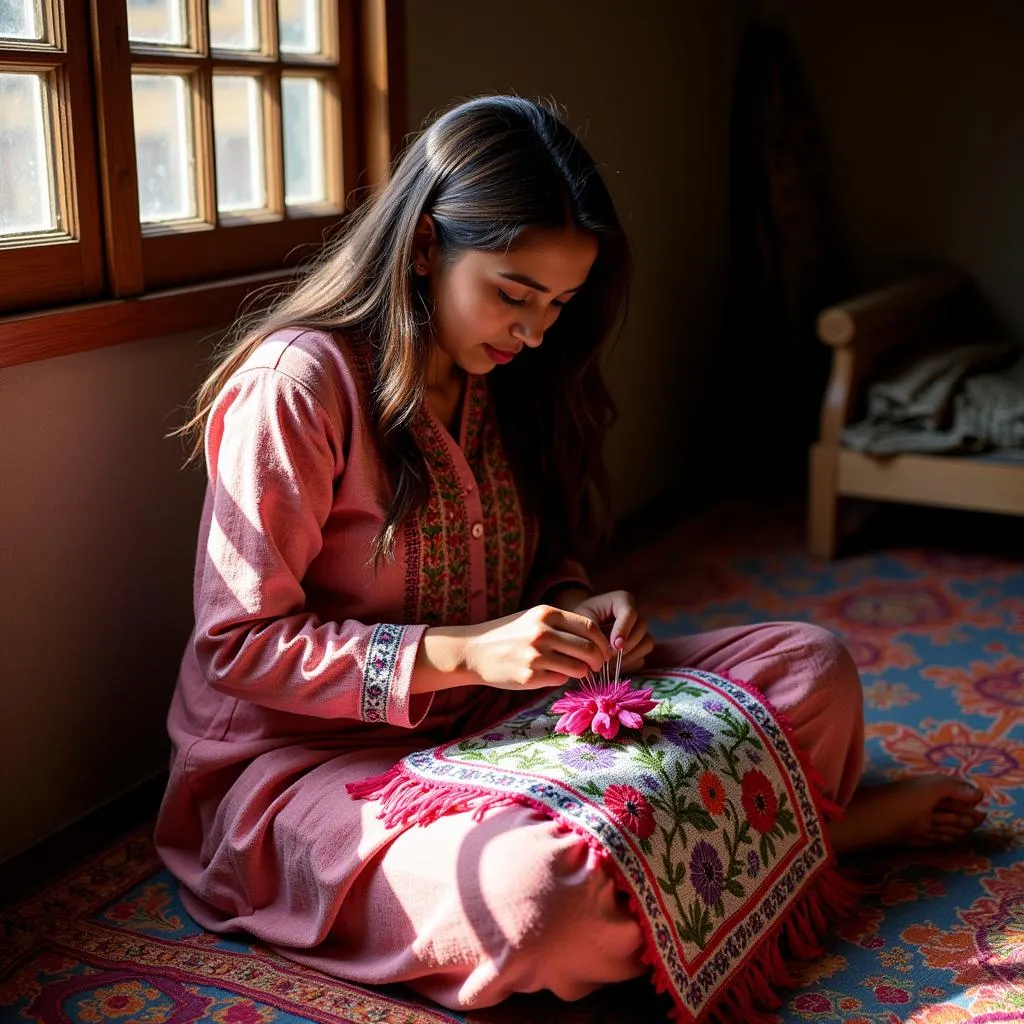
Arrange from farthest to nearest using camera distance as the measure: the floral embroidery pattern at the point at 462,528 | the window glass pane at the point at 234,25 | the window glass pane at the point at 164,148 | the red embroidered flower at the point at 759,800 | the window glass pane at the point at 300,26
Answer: the window glass pane at the point at 300,26, the window glass pane at the point at 234,25, the window glass pane at the point at 164,148, the floral embroidery pattern at the point at 462,528, the red embroidered flower at the point at 759,800

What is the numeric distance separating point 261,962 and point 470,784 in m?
0.37

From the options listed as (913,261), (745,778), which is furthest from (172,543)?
(913,261)

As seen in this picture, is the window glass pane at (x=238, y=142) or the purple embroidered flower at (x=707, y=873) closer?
the purple embroidered flower at (x=707, y=873)

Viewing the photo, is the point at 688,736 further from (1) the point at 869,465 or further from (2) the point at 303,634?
(1) the point at 869,465

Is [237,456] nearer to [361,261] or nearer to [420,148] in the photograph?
[361,261]

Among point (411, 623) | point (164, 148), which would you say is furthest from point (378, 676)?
point (164, 148)

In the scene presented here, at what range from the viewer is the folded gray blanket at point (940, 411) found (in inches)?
128

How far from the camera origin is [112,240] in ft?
6.41

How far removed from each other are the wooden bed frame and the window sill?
1.57 meters

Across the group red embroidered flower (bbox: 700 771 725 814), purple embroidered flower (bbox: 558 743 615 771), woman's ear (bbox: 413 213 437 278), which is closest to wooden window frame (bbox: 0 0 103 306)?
woman's ear (bbox: 413 213 437 278)

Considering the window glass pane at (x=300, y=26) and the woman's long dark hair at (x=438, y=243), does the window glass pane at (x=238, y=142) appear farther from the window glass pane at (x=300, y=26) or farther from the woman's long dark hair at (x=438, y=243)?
the woman's long dark hair at (x=438, y=243)

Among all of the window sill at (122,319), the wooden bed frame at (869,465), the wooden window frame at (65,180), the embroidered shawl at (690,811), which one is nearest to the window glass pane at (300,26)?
the window sill at (122,319)

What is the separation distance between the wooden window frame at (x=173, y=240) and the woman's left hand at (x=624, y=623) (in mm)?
745

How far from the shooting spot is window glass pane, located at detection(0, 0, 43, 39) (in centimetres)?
180
